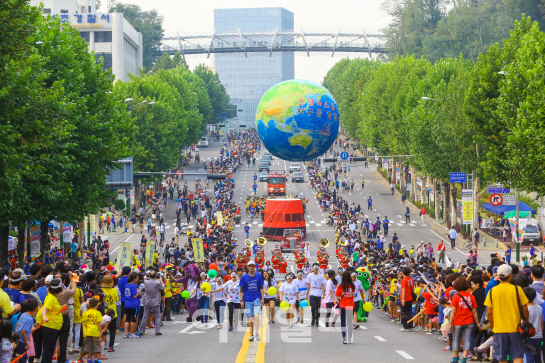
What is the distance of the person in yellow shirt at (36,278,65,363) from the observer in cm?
1325

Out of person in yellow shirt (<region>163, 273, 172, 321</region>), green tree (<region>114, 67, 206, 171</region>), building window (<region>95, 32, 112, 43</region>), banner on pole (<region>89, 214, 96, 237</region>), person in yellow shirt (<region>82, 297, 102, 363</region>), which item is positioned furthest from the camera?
building window (<region>95, 32, 112, 43</region>)

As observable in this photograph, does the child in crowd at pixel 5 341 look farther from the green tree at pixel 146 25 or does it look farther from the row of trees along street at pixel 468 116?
the green tree at pixel 146 25

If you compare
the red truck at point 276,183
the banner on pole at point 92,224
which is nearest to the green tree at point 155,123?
the red truck at point 276,183

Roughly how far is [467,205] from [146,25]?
298 feet

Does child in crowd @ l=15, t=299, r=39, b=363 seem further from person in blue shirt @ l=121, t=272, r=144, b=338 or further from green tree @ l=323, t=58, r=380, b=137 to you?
green tree @ l=323, t=58, r=380, b=137

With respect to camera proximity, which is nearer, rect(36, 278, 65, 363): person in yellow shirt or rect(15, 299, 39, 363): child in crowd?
rect(15, 299, 39, 363): child in crowd

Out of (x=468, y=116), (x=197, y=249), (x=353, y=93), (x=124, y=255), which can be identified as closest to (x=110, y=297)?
(x=124, y=255)

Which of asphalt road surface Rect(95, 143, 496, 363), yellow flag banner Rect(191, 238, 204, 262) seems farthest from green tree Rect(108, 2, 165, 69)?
asphalt road surface Rect(95, 143, 496, 363)

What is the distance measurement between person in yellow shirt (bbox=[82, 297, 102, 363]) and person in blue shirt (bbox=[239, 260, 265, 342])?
170 inches

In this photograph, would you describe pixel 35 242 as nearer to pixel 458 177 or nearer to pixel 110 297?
pixel 110 297

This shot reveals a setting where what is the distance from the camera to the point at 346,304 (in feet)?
55.7

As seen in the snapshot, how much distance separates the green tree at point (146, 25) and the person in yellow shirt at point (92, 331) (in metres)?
115

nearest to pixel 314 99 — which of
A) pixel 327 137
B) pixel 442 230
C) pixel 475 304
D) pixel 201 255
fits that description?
pixel 327 137

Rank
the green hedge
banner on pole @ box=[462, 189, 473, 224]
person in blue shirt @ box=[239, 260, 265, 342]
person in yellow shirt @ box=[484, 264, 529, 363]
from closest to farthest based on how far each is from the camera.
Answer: person in yellow shirt @ box=[484, 264, 529, 363], person in blue shirt @ box=[239, 260, 265, 342], banner on pole @ box=[462, 189, 473, 224], the green hedge
